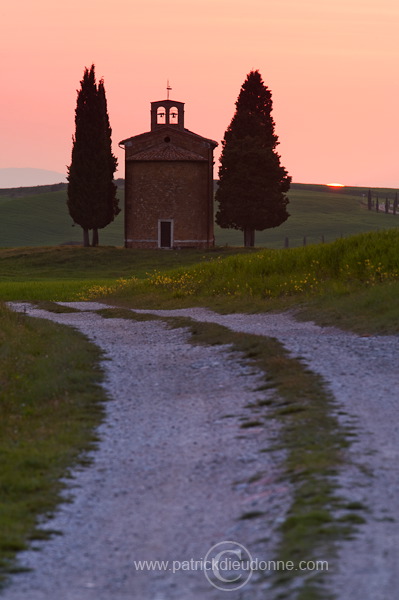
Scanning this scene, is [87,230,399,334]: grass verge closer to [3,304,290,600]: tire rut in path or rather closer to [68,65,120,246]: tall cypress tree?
[3,304,290,600]: tire rut in path

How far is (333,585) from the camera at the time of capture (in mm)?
6270

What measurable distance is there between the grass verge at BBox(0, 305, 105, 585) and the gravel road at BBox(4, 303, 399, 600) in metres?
0.26

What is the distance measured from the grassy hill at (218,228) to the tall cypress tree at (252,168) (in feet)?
104

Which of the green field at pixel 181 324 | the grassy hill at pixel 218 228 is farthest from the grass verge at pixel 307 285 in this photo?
the grassy hill at pixel 218 228

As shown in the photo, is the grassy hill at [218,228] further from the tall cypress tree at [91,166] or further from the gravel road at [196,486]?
the gravel road at [196,486]

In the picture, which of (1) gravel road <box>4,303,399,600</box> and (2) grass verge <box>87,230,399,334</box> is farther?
(2) grass verge <box>87,230,399,334</box>

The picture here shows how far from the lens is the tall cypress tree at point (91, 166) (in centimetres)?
7056

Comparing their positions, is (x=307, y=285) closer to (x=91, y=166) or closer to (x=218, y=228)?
(x=91, y=166)

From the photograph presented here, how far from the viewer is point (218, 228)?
133875mm

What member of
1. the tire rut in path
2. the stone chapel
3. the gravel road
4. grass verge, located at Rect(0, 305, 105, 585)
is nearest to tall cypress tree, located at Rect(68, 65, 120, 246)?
the stone chapel

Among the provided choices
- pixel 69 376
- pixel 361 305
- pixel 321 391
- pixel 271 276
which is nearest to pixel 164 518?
pixel 321 391

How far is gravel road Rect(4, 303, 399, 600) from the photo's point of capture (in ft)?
22.4

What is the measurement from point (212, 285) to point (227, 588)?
1117 inches

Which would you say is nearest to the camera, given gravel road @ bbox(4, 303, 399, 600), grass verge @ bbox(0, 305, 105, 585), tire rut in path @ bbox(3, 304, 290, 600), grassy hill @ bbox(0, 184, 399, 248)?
gravel road @ bbox(4, 303, 399, 600)
